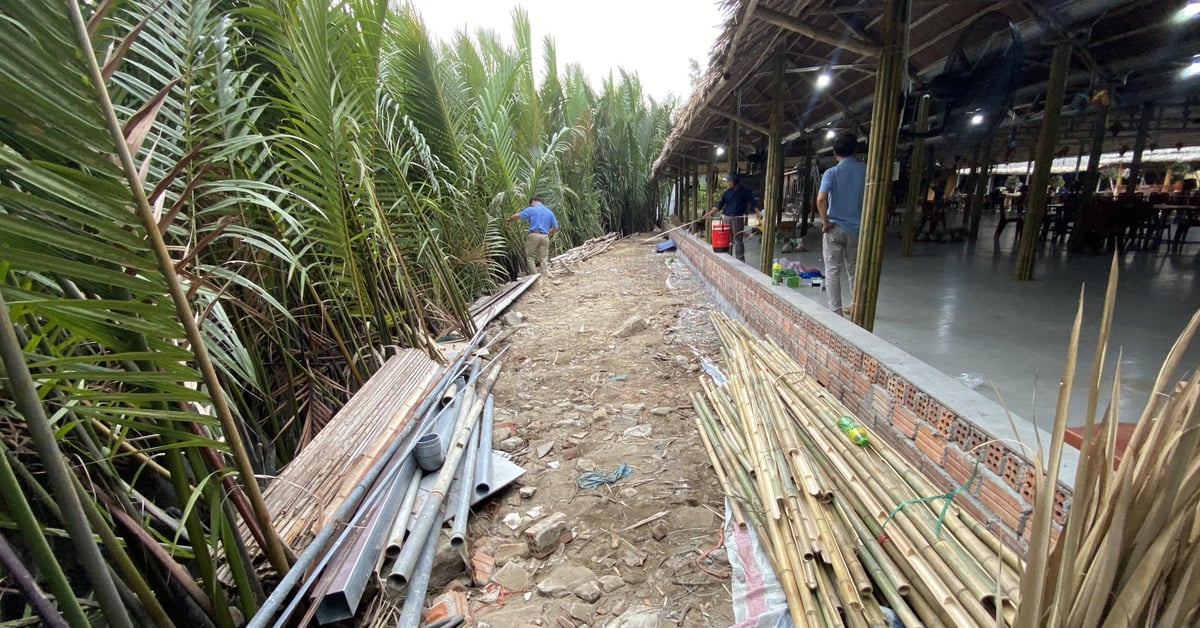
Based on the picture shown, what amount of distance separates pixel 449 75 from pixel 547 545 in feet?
16.6

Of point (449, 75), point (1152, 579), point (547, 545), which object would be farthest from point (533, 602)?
point (449, 75)

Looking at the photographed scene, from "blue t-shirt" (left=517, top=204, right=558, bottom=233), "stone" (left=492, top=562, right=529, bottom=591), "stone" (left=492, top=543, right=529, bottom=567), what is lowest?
"stone" (left=492, top=562, right=529, bottom=591)

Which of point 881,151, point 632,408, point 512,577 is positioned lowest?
point 512,577

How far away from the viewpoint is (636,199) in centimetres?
1595

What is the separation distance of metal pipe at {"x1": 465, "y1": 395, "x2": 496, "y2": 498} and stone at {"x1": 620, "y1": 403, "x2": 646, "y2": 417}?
0.86 metres

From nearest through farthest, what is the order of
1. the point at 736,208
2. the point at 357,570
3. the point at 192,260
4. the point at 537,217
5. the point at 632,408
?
the point at 192,260, the point at 357,570, the point at 632,408, the point at 736,208, the point at 537,217

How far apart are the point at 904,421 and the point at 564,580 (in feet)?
5.02

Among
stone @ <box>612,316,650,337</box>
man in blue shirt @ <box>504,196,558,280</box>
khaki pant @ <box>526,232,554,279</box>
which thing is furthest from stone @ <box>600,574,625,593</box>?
khaki pant @ <box>526,232,554,279</box>

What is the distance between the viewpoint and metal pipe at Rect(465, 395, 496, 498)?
2.27 metres

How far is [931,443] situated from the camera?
181 centimetres

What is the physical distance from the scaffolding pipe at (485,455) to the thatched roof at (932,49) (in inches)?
113

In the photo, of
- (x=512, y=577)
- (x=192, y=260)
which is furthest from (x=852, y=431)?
(x=192, y=260)

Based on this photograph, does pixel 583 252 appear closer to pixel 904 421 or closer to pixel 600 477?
pixel 600 477

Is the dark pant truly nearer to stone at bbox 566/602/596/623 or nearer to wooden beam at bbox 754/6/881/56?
wooden beam at bbox 754/6/881/56
